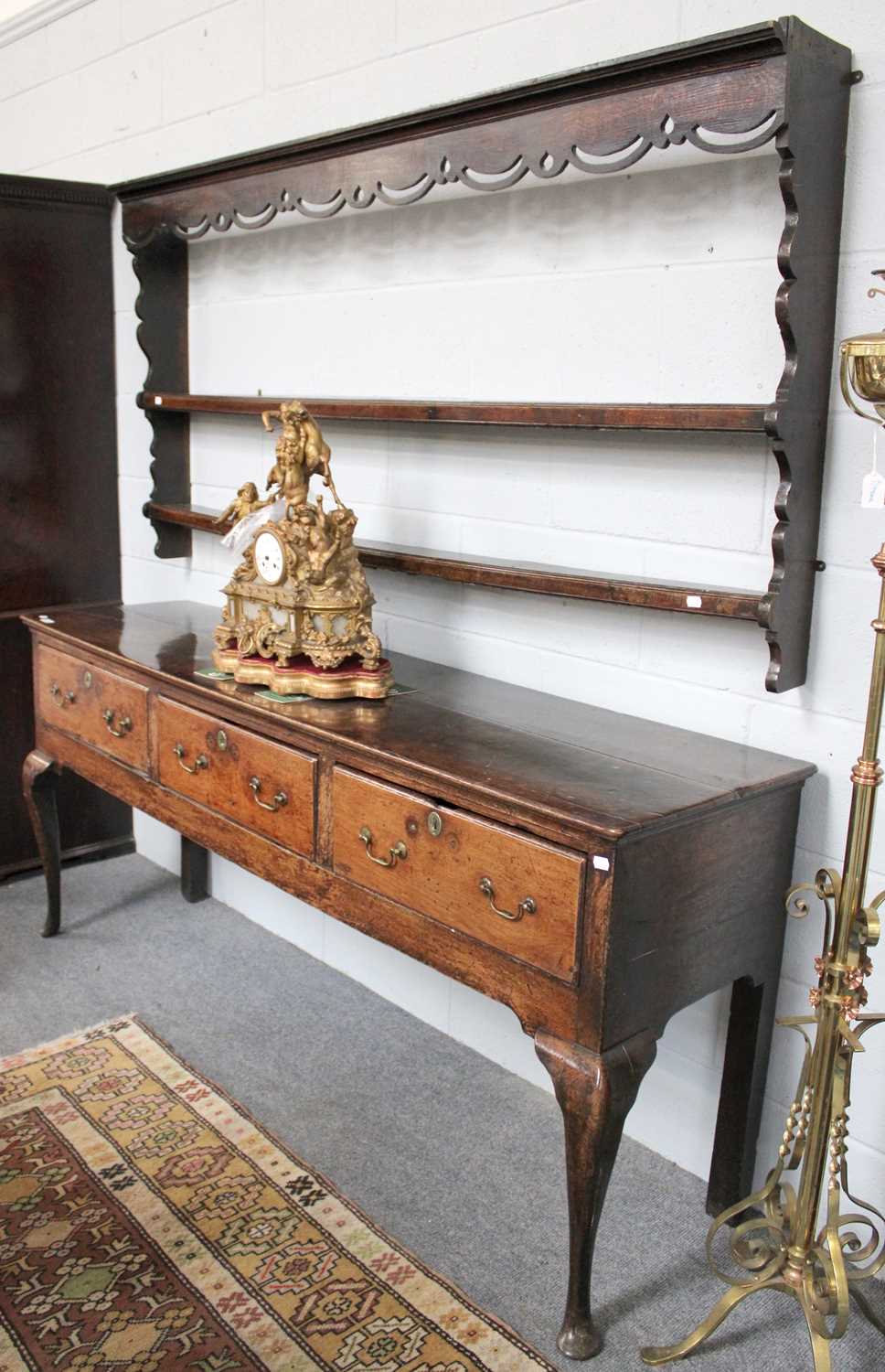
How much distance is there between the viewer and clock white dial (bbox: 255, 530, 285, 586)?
8.00 ft

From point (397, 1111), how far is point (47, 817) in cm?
132

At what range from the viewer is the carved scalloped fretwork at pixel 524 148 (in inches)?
72.1

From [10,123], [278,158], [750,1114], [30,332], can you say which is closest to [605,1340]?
[750,1114]

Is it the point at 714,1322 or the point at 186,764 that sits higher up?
the point at 186,764

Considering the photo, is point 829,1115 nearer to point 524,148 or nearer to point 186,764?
point 186,764

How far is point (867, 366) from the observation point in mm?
1560

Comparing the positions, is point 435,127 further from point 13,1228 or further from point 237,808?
point 13,1228

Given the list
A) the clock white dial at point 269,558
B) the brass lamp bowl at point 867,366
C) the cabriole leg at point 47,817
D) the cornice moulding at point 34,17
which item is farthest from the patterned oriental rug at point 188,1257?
the cornice moulding at point 34,17

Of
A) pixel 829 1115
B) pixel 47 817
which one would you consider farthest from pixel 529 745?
pixel 47 817

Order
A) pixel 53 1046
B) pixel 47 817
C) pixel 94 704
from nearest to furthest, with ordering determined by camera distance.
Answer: pixel 53 1046, pixel 94 704, pixel 47 817

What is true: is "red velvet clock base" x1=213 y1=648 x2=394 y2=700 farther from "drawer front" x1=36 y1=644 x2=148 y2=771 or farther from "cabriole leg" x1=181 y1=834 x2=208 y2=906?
"cabriole leg" x1=181 y1=834 x2=208 y2=906

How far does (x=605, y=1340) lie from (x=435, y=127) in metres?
2.15

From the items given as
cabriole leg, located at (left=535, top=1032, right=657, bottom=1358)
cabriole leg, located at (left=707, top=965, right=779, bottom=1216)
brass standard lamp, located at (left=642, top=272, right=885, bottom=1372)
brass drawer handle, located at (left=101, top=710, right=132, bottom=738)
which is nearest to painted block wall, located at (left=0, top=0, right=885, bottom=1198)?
cabriole leg, located at (left=707, top=965, right=779, bottom=1216)

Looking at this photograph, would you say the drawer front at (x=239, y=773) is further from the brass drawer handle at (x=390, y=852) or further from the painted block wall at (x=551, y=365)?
the painted block wall at (x=551, y=365)
